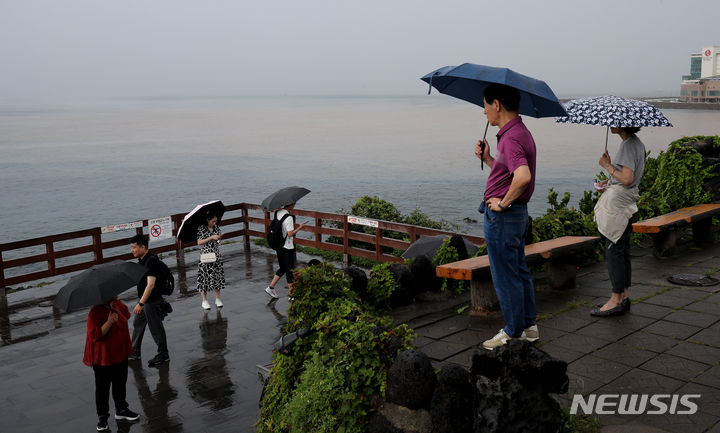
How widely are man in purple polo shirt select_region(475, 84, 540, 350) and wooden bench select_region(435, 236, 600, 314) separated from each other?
47.5 inches

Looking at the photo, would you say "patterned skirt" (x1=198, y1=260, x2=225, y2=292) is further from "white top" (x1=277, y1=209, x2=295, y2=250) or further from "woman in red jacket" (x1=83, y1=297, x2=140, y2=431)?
"woman in red jacket" (x1=83, y1=297, x2=140, y2=431)

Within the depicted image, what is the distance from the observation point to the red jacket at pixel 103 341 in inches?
262

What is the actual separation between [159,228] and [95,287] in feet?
29.8

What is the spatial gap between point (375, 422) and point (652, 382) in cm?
209

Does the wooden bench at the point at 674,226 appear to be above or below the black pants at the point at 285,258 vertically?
above

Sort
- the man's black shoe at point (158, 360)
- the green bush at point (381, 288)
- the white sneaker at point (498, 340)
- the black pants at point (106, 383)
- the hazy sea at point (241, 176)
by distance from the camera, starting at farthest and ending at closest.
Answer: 1. the hazy sea at point (241, 176)
2. the man's black shoe at point (158, 360)
3. the green bush at point (381, 288)
4. the black pants at point (106, 383)
5. the white sneaker at point (498, 340)

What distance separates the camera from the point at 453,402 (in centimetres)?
416

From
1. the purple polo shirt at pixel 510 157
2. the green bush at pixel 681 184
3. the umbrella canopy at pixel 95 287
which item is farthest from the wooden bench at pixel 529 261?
the green bush at pixel 681 184

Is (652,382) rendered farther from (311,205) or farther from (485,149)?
(311,205)

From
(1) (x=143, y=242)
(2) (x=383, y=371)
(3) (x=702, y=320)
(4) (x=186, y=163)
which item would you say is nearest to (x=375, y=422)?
(2) (x=383, y=371)

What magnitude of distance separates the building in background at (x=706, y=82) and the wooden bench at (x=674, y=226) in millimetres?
153430

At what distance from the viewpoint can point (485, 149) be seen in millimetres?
5266

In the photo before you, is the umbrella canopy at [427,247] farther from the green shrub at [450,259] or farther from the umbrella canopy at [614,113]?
the umbrella canopy at [614,113]

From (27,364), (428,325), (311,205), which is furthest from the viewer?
(311,205)
